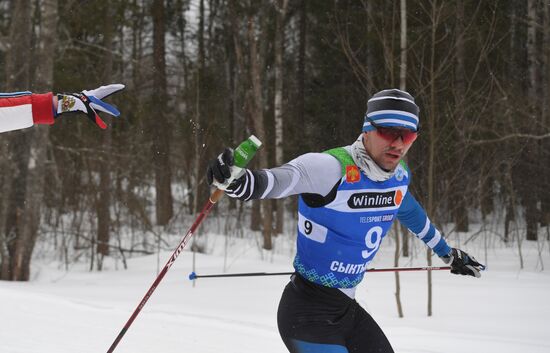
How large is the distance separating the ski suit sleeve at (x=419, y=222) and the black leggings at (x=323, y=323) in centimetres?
64

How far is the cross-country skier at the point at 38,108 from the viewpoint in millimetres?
2668

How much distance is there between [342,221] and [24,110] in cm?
149

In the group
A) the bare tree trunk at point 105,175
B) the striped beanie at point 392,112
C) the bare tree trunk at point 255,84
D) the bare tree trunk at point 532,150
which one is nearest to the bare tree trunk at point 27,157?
the bare tree trunk at point 105,175

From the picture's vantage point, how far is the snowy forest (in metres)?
5.79

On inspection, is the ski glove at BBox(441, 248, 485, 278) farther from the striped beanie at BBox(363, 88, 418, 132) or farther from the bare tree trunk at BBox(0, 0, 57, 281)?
the bare tree trunk at BBox(0, 0, 57, 281)

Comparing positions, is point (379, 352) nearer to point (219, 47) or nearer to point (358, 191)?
point (358, 191)

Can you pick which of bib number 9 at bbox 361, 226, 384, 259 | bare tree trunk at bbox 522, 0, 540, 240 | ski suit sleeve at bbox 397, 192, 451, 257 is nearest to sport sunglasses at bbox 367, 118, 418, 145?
bib number 9 at bbox 361, 226, 384, 259

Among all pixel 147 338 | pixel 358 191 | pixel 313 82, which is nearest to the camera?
pixel 358 191

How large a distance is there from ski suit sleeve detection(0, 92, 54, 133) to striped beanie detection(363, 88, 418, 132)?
4.71 ft

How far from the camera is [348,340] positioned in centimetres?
268

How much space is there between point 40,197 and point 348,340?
7.17 meters

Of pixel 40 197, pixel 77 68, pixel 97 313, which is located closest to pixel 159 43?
pixel 77 68

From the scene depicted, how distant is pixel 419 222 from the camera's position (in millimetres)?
3229

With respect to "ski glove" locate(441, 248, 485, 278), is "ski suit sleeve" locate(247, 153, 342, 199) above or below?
above
